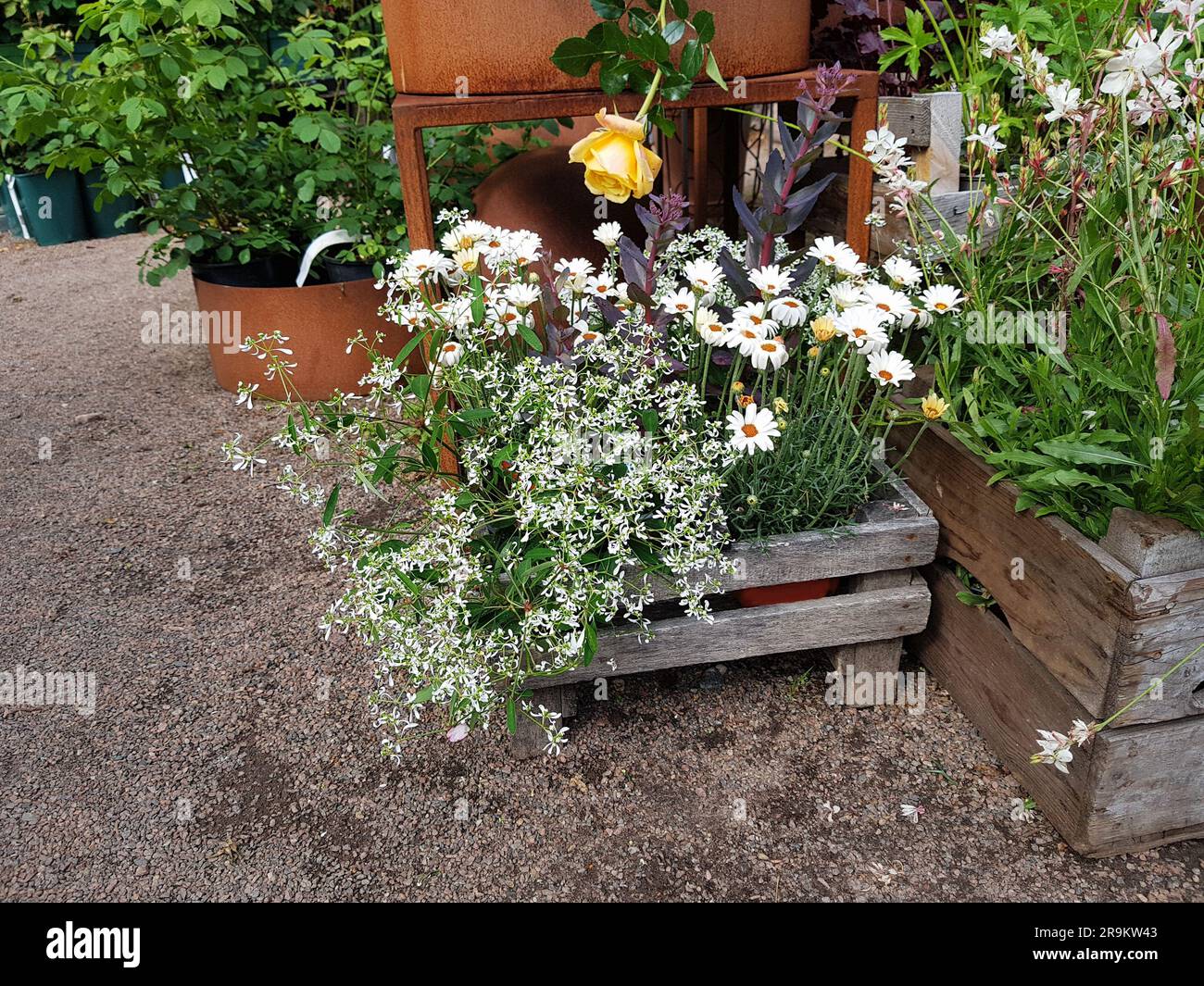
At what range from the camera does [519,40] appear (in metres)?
1.66

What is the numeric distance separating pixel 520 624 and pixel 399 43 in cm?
112

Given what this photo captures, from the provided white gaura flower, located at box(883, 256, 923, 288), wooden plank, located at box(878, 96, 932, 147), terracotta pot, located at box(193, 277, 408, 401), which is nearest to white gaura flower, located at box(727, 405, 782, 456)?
white gaura flower, located at box(883, 256, 923, 288)

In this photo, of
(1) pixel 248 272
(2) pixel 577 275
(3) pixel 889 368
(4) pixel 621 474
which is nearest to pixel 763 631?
(4) pixel 621 474

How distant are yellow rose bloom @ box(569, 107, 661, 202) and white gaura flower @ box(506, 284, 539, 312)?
0.19 metres

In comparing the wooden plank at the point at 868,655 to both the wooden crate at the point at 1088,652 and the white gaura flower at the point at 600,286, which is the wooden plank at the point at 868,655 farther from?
the white gaura flower at the point at 600,286

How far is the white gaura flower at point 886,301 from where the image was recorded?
1.53 meters

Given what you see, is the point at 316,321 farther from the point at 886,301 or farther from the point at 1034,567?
the point at 1034,567

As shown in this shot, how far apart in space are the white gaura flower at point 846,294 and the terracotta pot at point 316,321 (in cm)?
153

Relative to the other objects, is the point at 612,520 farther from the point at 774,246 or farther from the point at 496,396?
the point at 774,246

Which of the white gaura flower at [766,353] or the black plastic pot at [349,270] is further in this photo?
the black plastic pot at [349,270]

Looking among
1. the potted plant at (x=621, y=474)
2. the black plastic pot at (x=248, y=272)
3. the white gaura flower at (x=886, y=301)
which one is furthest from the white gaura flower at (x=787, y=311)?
the black plastic pot at (x=248, y=272)

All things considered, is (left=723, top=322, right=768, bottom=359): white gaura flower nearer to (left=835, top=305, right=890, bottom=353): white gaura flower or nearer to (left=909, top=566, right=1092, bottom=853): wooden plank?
(left=835, top=305, right=890, bottom=353): white gaura flower

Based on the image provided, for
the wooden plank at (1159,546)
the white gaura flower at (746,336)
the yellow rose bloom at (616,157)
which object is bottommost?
the wooden plank at (1159,546)
